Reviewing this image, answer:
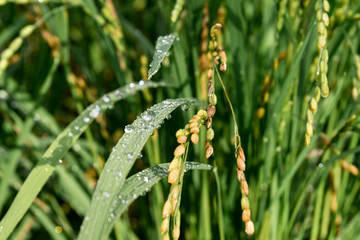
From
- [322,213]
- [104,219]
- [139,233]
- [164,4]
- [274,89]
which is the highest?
[164,4]

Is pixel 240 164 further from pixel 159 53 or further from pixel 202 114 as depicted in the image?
pixel 159 53

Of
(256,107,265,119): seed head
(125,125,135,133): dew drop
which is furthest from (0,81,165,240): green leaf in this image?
(256,107,265,119): seed head

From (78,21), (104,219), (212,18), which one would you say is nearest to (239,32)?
(212,18)

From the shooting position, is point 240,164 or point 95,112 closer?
point 240,164

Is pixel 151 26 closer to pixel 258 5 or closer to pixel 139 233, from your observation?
pixel 258 5

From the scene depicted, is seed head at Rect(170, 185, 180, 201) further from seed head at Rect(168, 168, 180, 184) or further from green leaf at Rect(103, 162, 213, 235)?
green leaf at Rect(103, 162, 213, 235)

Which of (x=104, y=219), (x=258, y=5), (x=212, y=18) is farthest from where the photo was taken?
(x=258, y=5)

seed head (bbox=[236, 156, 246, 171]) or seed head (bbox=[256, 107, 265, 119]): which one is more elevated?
seed head (bbox=[256, 107, 265, 119])

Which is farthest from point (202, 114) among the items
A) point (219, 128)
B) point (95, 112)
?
point (219, 128)
